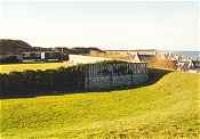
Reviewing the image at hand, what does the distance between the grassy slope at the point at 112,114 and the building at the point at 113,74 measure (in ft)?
8.07

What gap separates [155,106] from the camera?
27781mm

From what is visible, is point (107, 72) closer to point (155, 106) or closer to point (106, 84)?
point (106, 84)

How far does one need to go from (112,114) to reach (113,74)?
38.2 feet

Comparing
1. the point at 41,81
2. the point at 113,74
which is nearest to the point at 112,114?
the point at 41,81

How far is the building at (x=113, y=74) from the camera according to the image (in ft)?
119

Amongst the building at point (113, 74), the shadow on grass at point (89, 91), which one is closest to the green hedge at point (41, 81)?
the shadow on grass at point (89, 91)

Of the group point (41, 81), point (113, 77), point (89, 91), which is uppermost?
point (41, 81)

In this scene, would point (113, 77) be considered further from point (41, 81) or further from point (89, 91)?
point (41, 81)

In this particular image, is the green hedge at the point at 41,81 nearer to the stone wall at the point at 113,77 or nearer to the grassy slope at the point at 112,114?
the stone wall at the point at 113,77

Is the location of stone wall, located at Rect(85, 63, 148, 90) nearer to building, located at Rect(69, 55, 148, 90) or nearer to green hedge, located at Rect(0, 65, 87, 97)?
building, located at Rect(69, 55, 148, 90)

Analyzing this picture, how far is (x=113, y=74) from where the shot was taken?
123 ft

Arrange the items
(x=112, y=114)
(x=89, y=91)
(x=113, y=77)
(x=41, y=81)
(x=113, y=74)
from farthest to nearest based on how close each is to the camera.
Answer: (x=113, y=74)
(x=113, y=77)
(x=89, y=91)
(x=41, y=81)
(x=112, y=114)

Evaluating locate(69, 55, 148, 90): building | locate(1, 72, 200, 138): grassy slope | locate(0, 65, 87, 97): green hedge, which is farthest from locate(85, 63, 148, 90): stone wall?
locate(1, 72, 200, 138): grassy slope

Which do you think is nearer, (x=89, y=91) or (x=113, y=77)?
(x=89, y=91)
